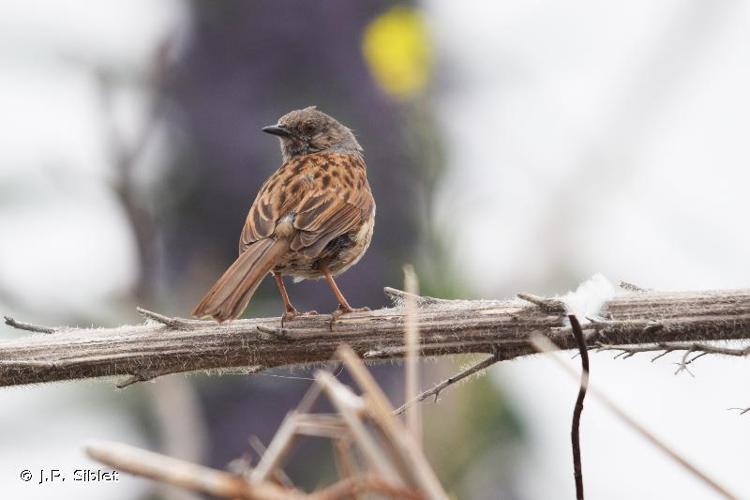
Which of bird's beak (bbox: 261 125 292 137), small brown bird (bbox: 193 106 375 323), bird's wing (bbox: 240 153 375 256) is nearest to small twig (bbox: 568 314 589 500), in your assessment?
small brown bird (bbox: 193 106 375 323)

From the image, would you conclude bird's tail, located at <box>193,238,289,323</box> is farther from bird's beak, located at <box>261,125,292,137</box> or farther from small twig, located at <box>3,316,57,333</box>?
bird's beak, located at <box>261,125,292,137</box>

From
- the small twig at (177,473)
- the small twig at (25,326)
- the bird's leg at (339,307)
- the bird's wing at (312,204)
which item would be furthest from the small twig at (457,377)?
the bird's wing at (312,204)

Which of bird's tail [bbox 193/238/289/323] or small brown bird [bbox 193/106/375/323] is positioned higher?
small brown bird [bbox 193/106/375/323]

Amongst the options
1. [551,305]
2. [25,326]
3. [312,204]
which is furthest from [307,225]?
[551,305]

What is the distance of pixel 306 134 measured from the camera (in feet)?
19.3

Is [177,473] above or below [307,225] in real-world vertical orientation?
below

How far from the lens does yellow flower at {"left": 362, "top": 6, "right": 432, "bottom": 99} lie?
23.7ft

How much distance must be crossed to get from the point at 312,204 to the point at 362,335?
164 cm

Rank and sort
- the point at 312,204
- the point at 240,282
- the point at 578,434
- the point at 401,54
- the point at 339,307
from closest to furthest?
the point at 578,434
the point at 240,282
the point at 339,307
the point at 312,204
the point at 401,54

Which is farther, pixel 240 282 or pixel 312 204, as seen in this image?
pixel 312 204

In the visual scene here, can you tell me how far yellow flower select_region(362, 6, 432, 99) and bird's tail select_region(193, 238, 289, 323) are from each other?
2859mm

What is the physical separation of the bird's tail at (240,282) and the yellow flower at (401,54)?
286 cm

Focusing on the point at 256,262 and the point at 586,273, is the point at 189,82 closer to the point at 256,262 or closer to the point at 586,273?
the point at 586,273

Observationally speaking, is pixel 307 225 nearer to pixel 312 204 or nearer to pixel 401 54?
pixel 312 204
